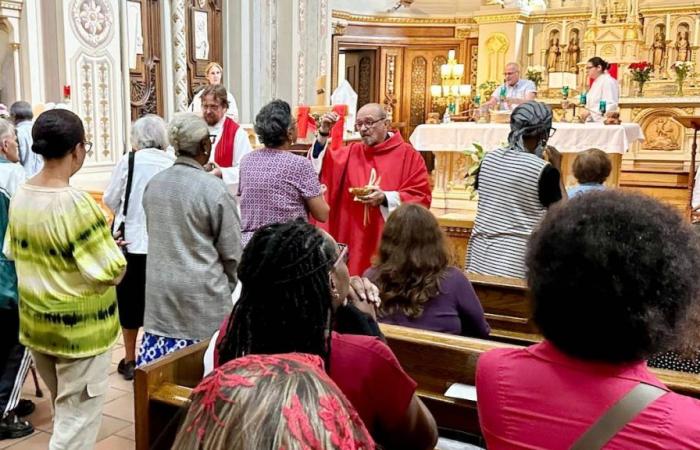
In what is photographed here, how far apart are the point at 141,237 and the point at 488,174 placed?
179 centimetres

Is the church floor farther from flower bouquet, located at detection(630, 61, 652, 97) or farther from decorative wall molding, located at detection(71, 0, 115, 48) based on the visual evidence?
flower bouquet, located at detection(630, 61, 652, 97)

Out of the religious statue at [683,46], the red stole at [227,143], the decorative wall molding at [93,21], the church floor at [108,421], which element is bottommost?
the church floor at [108,421]

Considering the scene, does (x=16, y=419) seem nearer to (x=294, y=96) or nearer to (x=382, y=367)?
(x=382, y=367)

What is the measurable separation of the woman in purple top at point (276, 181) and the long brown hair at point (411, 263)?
31.9 inches

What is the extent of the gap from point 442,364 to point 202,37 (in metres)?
8.06

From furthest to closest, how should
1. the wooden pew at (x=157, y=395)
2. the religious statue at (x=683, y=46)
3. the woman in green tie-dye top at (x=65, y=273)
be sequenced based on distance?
the religious statue at (x=683, y=46)
the woman in green tie-dye top at (x=65, y=273)
the wooden pew at (x=157, y=395)

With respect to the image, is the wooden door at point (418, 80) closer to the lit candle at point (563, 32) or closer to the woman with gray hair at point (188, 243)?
the lit candle at point (563, 32)

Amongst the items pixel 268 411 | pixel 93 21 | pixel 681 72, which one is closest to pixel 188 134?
pixel 268 411

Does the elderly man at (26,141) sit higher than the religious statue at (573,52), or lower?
lower

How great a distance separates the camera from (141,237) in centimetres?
354

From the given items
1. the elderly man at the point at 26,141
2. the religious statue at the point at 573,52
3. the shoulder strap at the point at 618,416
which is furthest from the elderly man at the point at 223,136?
the religious statue at the point at 573,52

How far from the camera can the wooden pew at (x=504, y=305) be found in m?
3.10

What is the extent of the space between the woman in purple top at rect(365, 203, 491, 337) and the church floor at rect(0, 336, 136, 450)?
1.51 metres

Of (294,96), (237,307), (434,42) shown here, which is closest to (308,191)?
(237,307)
